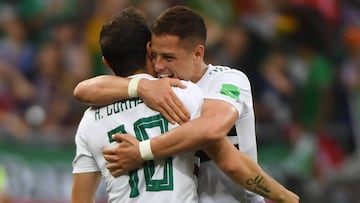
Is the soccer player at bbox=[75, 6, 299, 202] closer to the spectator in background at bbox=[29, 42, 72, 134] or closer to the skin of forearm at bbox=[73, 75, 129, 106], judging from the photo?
the skin of forearm at bbox=[73, 75, 129, 106]

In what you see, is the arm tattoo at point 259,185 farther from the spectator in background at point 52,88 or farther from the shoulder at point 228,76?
the spectator in background at point 52,88

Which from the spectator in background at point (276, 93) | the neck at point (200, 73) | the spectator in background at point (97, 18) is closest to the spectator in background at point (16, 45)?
the spectator in background at point (97, 18)

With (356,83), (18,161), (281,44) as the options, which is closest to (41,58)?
(18,161)

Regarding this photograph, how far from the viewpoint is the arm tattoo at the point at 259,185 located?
15.8 ft

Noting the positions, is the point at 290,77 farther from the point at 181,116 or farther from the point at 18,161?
the point at 181,116

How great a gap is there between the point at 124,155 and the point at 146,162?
0.10 m

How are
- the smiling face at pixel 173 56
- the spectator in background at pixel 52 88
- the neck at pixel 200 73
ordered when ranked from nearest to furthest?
the smiling face at pixel 173 56, the neck at pixel 200 73, the spectator in background at pixel 52 88

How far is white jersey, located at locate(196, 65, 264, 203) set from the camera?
493 centimetres

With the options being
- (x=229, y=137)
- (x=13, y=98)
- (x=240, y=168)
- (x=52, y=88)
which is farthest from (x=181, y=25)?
(x=52, y=88)

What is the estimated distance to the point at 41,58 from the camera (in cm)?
1027

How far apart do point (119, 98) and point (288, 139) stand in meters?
5.04

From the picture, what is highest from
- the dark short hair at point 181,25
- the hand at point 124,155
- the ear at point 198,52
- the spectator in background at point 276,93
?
the dark short hair at point 181,25

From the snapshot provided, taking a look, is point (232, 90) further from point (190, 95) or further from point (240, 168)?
point (240, 168)

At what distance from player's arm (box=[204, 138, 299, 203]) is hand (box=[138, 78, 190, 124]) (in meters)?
0.20
